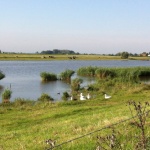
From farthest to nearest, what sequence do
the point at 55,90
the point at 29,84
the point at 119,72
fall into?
the point at 119,72 → the point at 29,84 → the point at 55,90

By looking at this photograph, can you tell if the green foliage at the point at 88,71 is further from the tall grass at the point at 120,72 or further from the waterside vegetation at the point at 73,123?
the waterside vegetation at the point at 73,123

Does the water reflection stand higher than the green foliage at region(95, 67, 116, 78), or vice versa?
the green foliage at region(95, 67, 116, 78)

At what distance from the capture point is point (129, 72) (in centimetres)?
5122

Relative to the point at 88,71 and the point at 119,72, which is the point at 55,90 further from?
the point at 88,71

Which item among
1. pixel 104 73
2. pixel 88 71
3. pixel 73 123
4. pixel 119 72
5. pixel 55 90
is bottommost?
pixel 55 90

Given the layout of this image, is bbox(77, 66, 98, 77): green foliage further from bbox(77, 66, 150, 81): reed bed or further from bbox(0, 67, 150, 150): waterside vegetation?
bbox(0, 67, 150, 150): waterside vegetation

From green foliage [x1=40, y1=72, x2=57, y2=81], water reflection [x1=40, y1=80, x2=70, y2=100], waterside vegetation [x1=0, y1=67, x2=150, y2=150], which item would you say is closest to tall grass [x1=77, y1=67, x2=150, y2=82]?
green foliage [x1=40, y1=72, x2=57, y2=81]

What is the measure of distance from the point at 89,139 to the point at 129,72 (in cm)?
4520

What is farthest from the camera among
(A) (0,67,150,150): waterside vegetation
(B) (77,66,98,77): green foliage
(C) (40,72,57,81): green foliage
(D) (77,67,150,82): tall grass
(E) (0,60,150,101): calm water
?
(B) (77,66,98,77): green foliage

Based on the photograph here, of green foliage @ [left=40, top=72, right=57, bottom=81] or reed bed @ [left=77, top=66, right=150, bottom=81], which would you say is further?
reed bed @ [left=77, top=66, right=150, bottom=81]

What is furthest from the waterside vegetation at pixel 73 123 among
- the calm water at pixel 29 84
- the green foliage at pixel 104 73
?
the green foliage at pixel 104 73

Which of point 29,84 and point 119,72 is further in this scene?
point 119,72

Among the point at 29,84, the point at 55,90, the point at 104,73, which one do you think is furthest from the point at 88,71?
the point at 55,90

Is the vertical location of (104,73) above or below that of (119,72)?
below
